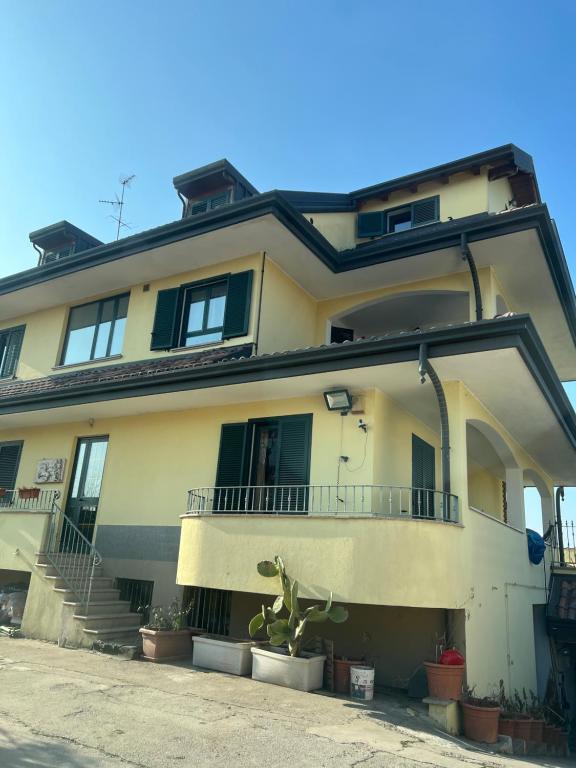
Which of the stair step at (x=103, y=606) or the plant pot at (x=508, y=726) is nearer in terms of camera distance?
the plant pot at (x=508, y=726)

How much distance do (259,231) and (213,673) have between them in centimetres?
750

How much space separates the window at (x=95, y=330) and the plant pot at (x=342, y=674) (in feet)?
27.4

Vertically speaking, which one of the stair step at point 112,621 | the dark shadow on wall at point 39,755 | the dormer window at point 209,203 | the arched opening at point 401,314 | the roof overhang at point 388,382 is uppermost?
the dormer window at point 209,203

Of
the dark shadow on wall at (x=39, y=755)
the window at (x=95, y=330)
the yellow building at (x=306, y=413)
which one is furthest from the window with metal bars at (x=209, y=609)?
the window at (x=95, y=330)

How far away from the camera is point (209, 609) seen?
10859 millimetres

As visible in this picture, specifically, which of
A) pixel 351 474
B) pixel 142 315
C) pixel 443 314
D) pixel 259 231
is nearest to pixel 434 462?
pixel 351 474

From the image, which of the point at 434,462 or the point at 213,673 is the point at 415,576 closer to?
the point at 213,673

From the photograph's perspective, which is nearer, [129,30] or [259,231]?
[129,30]

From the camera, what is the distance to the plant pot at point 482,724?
24.4 feet

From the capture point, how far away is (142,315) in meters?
13.5

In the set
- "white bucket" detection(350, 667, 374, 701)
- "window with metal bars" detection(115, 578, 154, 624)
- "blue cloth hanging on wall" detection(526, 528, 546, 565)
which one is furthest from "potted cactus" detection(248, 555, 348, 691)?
"blue cloth hanging on wall" detection(526, 528, 546, 565)

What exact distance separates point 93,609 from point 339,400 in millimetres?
5544

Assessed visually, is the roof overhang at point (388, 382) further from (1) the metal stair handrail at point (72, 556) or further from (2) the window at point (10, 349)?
(2) the window at point (10, 349)

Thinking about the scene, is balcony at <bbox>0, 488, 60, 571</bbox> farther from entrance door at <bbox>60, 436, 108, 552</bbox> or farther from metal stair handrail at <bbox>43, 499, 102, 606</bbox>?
entrance door at <bbox>60, 436, 108, 552</bbox>
